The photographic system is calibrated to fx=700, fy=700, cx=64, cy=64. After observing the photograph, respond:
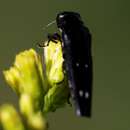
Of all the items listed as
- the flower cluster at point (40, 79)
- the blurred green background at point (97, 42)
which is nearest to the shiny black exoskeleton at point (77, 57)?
the flower cluster at point (40, 79)

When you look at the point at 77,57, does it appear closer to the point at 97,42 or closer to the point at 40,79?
the point at 40,79

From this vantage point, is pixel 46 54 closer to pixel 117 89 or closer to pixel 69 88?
pixel 69 88

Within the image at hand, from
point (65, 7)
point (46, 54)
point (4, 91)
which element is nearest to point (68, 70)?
point (46, 54)

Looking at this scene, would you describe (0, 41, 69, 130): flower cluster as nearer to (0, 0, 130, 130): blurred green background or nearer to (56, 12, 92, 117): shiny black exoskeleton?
(56, 12, 92, 117): shiny black exoskeleton

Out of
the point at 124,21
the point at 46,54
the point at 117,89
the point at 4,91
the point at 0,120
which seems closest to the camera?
the point at 0,120

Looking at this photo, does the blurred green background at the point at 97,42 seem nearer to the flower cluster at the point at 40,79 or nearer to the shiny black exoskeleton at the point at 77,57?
the flower cluster at the point at 40,79

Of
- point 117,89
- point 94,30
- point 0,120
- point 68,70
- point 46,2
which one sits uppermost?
point 46,2
